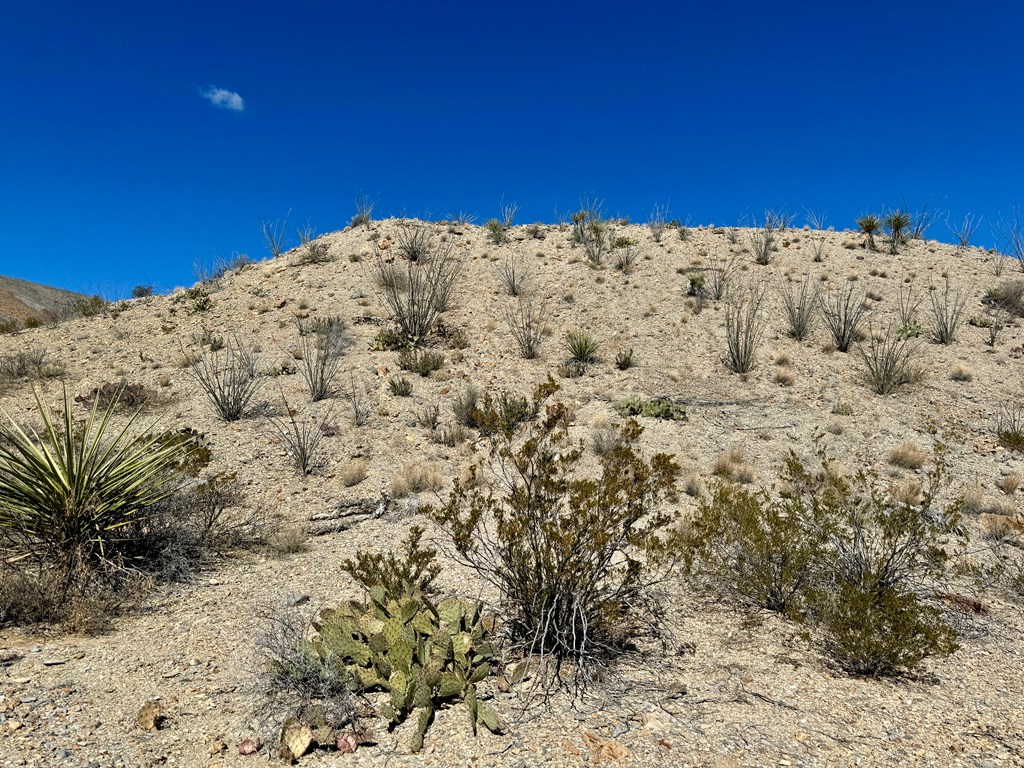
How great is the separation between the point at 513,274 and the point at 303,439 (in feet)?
29.6

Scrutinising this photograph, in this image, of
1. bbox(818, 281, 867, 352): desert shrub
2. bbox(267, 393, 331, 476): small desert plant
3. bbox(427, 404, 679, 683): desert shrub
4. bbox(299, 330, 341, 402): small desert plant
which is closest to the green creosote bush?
bbox(427, 404, 679, 683): desert shrub

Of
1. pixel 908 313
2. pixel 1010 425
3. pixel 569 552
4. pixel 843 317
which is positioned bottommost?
pixel 569 552

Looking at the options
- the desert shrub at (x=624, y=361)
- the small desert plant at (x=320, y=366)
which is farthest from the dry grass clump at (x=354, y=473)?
the desert shrub at (x=624, y=361)

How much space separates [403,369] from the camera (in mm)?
12156

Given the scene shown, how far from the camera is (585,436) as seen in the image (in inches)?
371

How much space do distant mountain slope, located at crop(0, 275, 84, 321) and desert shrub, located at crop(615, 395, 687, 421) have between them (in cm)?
2723

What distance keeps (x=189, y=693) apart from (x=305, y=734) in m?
0.96

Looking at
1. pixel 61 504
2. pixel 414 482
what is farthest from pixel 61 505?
pixel 414 482

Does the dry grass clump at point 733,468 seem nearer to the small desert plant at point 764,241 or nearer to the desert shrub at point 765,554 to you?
the desert shrub at point 765,554

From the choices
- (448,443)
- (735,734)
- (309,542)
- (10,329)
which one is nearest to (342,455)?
(448,443)

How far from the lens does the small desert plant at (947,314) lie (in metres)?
13.0

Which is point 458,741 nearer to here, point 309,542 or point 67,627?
point 67,627

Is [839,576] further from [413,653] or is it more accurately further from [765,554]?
[413,653]

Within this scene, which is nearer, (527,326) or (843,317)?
(527,326)
